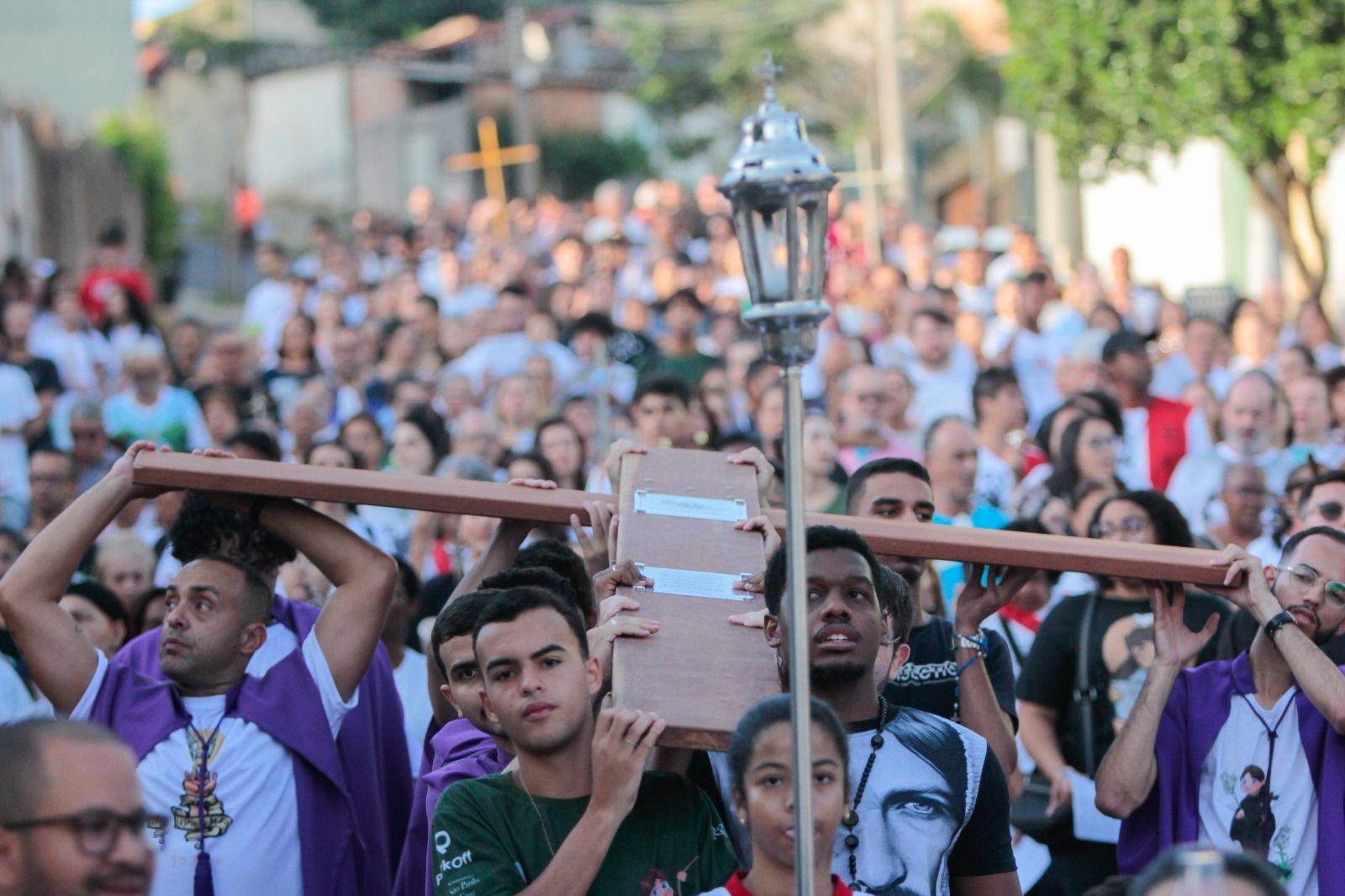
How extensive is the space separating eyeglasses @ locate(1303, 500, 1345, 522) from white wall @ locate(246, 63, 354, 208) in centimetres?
4258

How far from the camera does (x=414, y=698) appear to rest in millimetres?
7176

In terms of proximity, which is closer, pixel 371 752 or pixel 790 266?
pixel 790 266

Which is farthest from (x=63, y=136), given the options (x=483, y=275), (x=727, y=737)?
(x=727, y=737)

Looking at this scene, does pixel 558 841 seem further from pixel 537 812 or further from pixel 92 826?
pixel 92 826

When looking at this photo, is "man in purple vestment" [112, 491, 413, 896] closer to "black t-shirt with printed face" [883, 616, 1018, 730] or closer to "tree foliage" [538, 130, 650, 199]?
"black t-shirt with printed face" [883, 616, 1018, 730]

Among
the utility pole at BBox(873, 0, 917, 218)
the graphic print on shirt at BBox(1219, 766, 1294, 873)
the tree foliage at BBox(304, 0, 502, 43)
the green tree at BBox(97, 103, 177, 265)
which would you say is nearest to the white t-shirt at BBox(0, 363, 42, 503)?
the graphic print on shirt at BBox(1219, 766, 1294, 873)

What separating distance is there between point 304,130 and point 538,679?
4535 centimetres

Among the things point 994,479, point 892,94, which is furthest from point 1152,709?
point 892,94

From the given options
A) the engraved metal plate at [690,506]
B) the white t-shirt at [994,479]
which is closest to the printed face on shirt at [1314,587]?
the engraved metal plate at [690,506]

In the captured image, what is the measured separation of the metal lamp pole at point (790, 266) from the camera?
396 centimetres

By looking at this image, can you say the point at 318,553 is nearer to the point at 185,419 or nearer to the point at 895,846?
the point at 895,846

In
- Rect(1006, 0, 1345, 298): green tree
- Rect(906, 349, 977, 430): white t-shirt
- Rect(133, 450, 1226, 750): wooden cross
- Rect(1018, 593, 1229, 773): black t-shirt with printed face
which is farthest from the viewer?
Rect(1006, 0, 1345, 298): green tree

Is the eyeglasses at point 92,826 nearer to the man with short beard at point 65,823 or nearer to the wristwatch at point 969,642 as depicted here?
the man with short beard at point 65,823

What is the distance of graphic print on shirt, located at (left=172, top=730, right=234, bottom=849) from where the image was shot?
534cm
